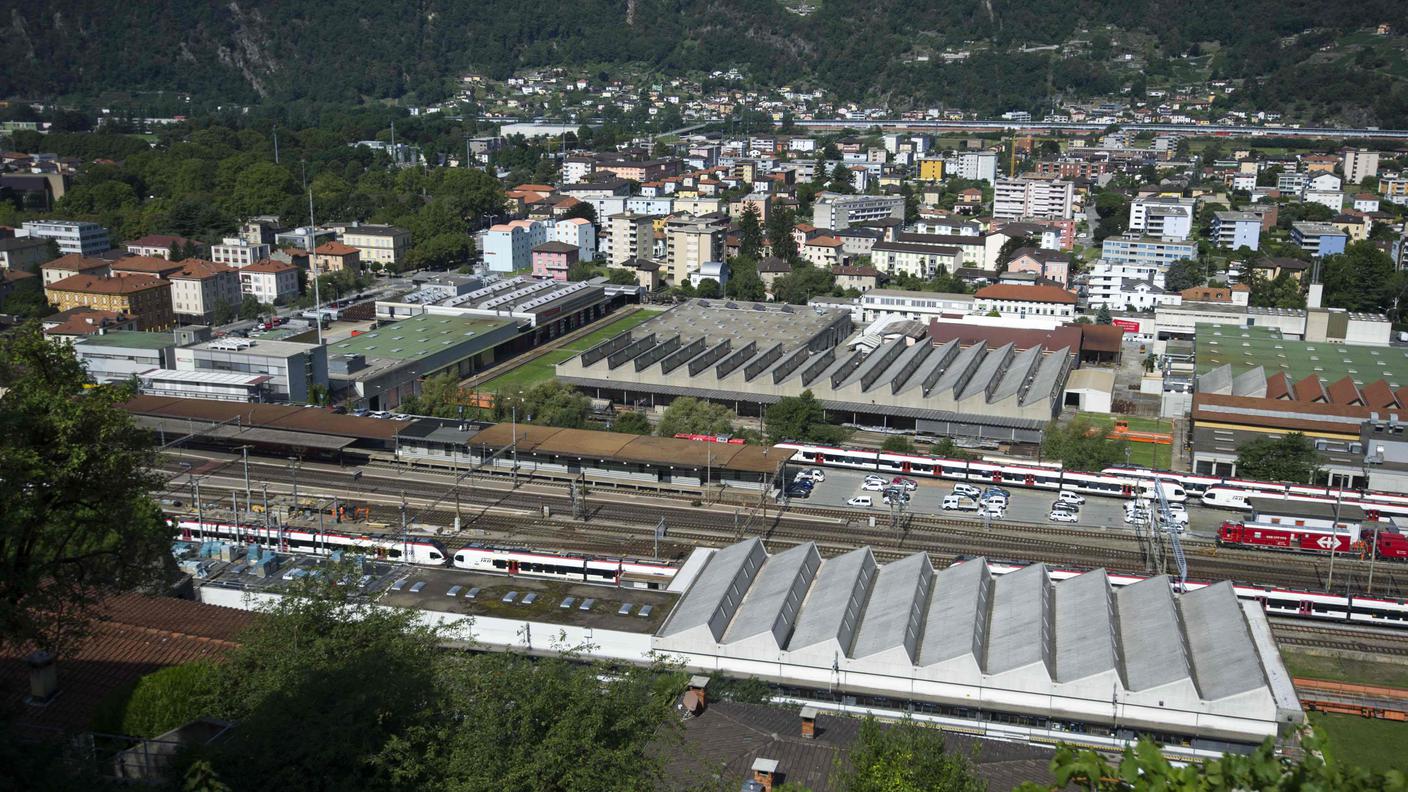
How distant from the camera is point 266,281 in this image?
28297 mm

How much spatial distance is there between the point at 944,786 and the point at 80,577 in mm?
4212

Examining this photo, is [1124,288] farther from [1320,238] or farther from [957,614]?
[957,614]

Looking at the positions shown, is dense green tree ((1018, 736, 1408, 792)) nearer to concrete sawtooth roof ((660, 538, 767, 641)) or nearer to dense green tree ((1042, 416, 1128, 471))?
concrete sawtooth roof ((660, 538, 767, 641))

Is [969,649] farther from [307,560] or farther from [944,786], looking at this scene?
[307,560]

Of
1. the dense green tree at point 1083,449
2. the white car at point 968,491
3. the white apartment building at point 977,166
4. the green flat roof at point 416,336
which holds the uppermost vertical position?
the white apartment building at point 977,166

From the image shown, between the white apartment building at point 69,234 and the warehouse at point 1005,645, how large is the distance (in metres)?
25.8

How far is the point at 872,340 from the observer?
2270 cm

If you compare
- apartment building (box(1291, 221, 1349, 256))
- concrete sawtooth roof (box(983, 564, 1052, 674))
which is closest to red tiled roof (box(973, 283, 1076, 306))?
apartment building (box(1291, 221, 1349, 256))

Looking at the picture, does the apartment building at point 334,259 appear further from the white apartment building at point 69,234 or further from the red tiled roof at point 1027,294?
the red tiled roof at point 1027,294

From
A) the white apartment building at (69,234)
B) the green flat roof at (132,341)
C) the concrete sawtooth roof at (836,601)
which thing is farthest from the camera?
the white apartment building at (69,234)

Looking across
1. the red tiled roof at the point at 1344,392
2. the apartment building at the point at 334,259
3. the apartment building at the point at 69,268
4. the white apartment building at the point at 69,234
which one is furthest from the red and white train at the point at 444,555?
the white apartment building at the point at 69,234

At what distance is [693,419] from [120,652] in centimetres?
1124

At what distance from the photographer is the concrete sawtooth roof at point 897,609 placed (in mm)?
9797

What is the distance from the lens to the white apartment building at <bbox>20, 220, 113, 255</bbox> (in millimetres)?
30688
